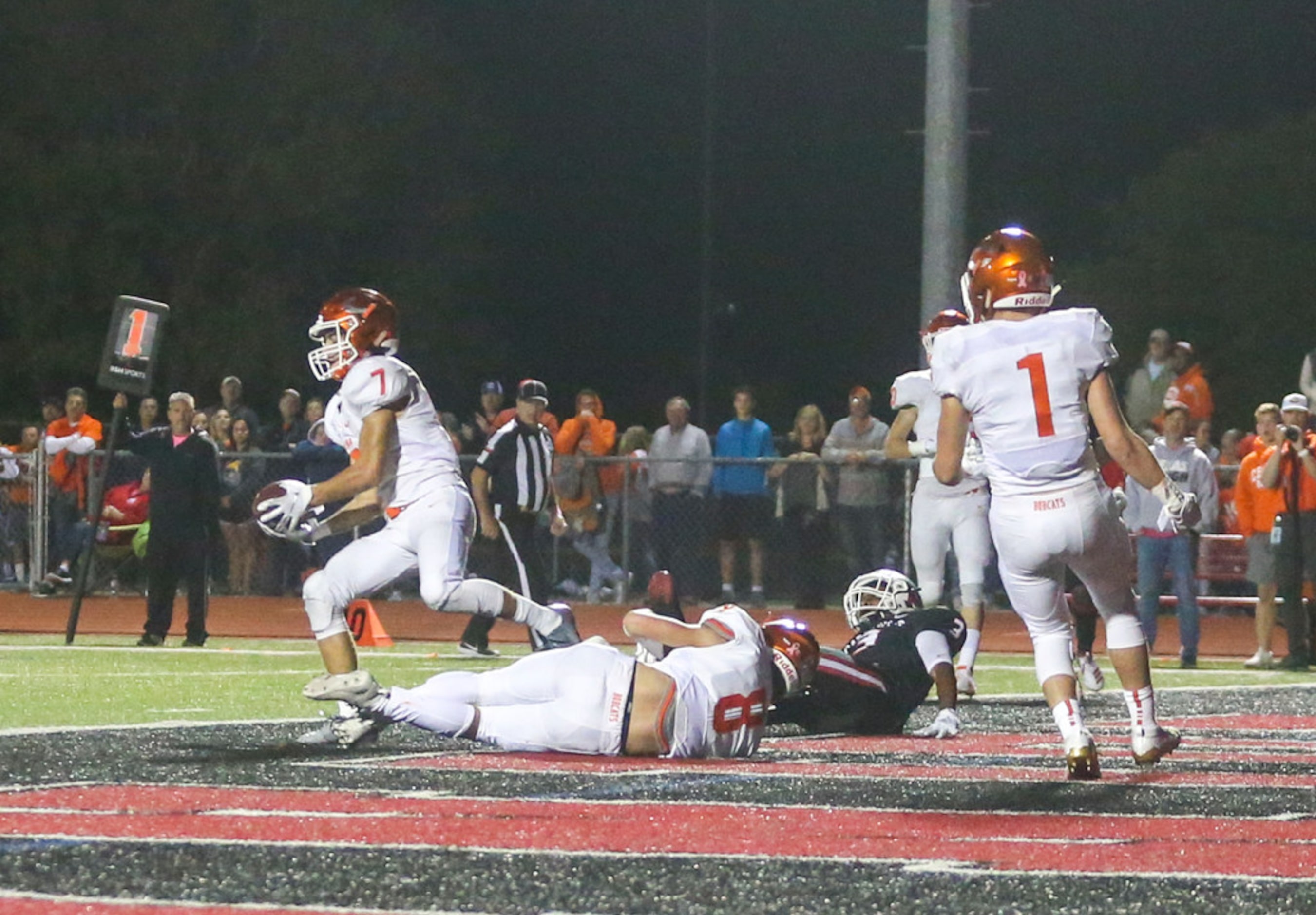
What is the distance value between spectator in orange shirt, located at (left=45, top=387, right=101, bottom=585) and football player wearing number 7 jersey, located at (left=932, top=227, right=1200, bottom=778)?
14567 millimetres

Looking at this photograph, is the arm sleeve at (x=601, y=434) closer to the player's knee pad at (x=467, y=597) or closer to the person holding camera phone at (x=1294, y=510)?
the person holding camera phone at (x=1294, y=510)

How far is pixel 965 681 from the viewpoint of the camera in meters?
12.2

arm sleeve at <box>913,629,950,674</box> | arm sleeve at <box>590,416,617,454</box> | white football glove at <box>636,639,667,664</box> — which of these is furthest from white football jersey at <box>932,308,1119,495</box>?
arm sleeve at <box>590,416,617,454</box>

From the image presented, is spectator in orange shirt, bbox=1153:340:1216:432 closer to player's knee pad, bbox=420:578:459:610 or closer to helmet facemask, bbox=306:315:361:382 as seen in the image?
player's knee pad, bbox=420:578:459:610

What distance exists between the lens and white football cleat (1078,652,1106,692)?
12633mm

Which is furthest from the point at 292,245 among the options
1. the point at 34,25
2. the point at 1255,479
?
the point at 1255,479

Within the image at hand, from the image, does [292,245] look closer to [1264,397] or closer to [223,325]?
[223,325]

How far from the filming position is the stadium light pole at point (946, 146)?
1723cm

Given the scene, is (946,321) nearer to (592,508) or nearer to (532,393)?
(532,393)

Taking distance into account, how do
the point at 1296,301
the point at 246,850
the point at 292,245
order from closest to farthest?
the point at 246,850 < the point at 292,245 < the point at 1296,301

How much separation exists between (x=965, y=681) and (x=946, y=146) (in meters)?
6.15

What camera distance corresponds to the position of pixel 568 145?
6259cm

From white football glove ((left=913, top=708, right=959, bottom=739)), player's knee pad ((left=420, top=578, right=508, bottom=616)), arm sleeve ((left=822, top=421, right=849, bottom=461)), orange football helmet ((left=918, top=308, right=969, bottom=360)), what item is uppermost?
orange football helmet ((left=918, top=308, right=969, bottom=360))

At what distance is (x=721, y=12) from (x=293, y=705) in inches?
1714
